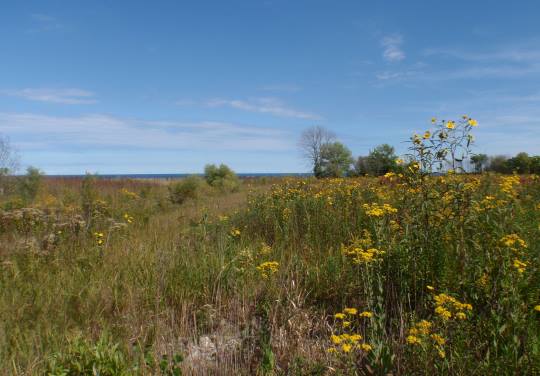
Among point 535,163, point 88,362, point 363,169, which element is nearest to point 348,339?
point 88,362

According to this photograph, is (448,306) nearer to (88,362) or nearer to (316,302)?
(316,302)

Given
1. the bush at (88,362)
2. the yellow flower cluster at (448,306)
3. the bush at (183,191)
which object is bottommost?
the bush at (88,362)

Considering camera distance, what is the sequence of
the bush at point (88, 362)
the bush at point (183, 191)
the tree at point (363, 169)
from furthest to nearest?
the bush at point (183, 191)
the tree at point (363, 169)
the bush at point (88, 362)

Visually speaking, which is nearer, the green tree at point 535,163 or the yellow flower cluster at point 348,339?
A: the yellow flower cluster at point 348,339

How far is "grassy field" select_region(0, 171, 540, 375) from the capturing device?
81.7 inches

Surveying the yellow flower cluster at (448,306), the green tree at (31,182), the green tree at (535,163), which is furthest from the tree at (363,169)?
the green tree at (31,182)

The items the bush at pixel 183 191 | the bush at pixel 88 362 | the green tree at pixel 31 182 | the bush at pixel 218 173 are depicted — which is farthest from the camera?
the bush at pixel 218 173

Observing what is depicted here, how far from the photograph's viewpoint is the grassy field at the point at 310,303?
2074 millimetres

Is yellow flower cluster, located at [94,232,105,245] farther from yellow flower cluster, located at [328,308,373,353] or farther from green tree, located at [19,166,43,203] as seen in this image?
green tree, located at [19,166,43,203]

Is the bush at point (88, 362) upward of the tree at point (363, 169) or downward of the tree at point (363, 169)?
downward

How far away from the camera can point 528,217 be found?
3914mm

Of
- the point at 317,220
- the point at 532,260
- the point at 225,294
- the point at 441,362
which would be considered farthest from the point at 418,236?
the point at 317,220

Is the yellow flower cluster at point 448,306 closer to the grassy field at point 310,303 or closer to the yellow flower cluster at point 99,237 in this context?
the grassy field at point 310,303

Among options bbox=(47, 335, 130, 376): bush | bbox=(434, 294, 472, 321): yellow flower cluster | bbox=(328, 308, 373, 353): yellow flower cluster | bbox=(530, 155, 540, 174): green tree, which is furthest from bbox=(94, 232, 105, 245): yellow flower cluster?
bbox=(530, 155, 540, 174): green tree
